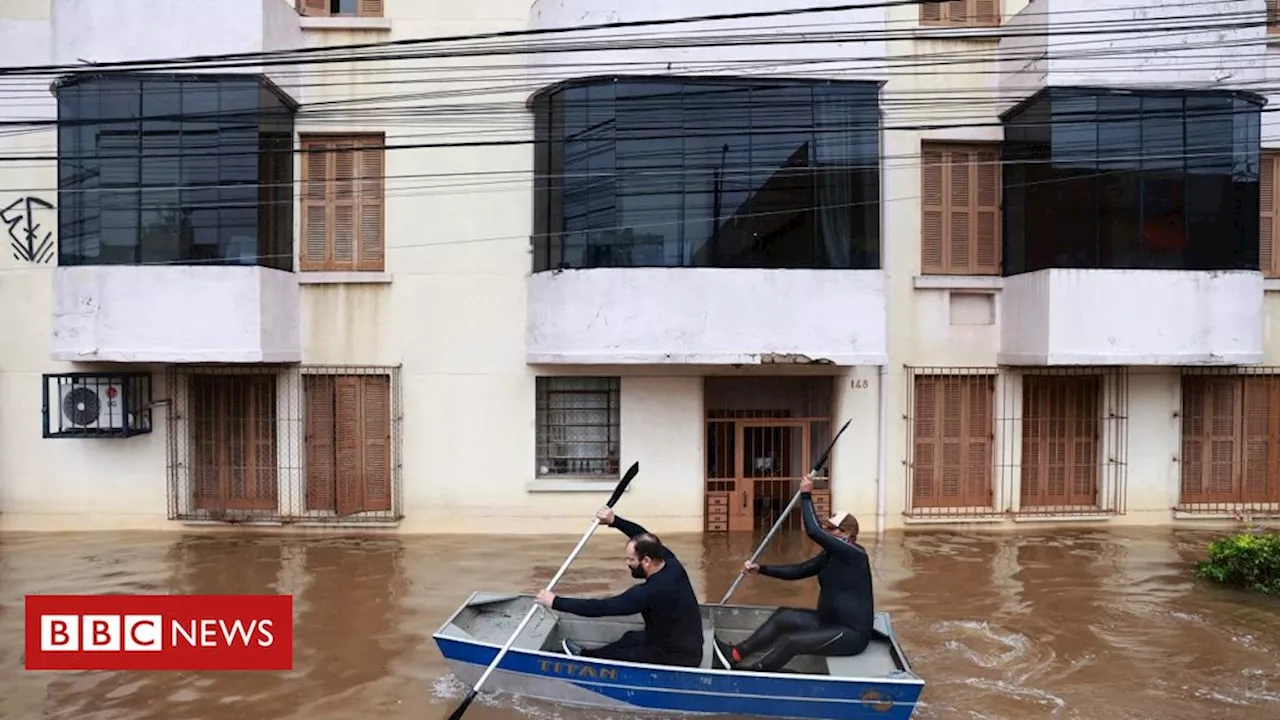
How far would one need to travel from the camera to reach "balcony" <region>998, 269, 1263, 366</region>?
11891 mm

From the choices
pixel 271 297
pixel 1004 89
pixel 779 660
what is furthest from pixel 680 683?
pixel 1004 89

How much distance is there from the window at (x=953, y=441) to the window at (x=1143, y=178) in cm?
191

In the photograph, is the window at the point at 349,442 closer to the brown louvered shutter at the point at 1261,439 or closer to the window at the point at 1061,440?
the window at the point at 1061,440

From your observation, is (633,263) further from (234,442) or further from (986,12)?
(986,12)

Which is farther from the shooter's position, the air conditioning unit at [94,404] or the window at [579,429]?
the window at [579,429]

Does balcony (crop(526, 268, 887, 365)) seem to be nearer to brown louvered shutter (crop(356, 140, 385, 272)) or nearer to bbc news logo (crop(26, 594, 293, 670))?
brown louvered shutter (crop(356, 140, 385, 272))

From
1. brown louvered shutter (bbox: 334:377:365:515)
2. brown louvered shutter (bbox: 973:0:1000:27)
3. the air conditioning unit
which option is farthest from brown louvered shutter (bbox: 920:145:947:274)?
the air conditioning unit

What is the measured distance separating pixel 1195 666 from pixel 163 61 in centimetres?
1241

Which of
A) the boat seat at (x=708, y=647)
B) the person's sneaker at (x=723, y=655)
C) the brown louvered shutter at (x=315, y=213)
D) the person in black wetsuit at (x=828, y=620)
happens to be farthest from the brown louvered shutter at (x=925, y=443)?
the brown louvered shutter at (x=315, y=213)

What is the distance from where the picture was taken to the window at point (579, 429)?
12719 mm

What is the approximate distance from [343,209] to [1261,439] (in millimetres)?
Answer: 13229

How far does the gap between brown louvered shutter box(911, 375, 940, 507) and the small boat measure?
5.73 meters

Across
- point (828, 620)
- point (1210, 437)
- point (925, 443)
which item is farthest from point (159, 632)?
point (1210, 437)

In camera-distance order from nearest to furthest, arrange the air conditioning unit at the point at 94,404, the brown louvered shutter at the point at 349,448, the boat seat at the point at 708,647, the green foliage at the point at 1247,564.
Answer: the boat seat at the point at 708,647 < the green foliage at the point at 1247,564 < the air conditioning unit at the point at 94,404 < the brown louvered shutter at the point at 349,448
